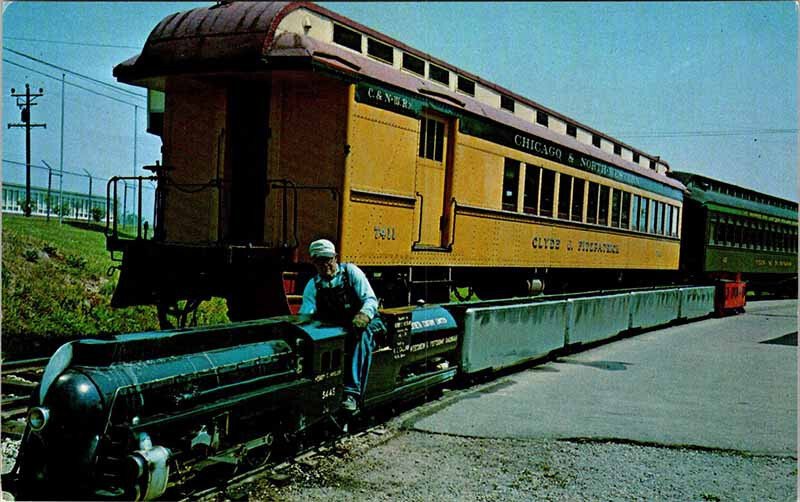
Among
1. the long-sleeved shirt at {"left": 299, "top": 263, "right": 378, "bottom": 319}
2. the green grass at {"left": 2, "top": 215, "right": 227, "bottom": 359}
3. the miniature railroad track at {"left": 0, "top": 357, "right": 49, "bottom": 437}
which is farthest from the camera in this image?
the green grass at {"left": 2, "top": 215, "right": 227, "bottom": 359}

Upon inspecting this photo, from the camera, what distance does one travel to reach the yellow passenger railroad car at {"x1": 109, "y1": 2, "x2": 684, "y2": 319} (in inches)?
308

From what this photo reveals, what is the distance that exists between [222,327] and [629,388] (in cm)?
586

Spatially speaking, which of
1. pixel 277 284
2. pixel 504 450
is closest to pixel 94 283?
pixel 277 284

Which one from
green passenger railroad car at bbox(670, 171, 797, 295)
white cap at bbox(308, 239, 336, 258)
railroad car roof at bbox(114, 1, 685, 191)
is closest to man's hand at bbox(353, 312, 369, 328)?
white cap at bbox(308, 239, 336, 258)

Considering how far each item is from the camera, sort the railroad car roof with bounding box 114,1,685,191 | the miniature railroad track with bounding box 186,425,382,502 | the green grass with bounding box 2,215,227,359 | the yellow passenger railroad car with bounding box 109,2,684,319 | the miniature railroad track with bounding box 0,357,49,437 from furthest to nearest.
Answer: the green grass with bounding box 2,215,227,359 → the yellow passenger railroad car with bounding box 109,2,684,319 → the railroad car roof with bounding box 114,1,685,191 → the miniature railroad track with bounding box 0,357,49,437 → the miniature railroad track with bounding box 186,425,382,502

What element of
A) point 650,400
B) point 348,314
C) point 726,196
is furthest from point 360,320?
point 726,196

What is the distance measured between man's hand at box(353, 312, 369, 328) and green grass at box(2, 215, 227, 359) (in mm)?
4803

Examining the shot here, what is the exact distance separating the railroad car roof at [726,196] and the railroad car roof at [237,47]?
1521 centimetres

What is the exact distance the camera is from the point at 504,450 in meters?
6.37

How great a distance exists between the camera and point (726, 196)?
75.2 ft

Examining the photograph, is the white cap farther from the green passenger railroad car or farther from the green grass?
the green passenger railroad car

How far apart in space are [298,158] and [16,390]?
3610 millimetres

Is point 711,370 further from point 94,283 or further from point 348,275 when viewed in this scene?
point 94,283

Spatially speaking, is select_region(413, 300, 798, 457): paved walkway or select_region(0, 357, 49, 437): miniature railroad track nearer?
select_region(0, 357, 49, 437): miniature railroad track
